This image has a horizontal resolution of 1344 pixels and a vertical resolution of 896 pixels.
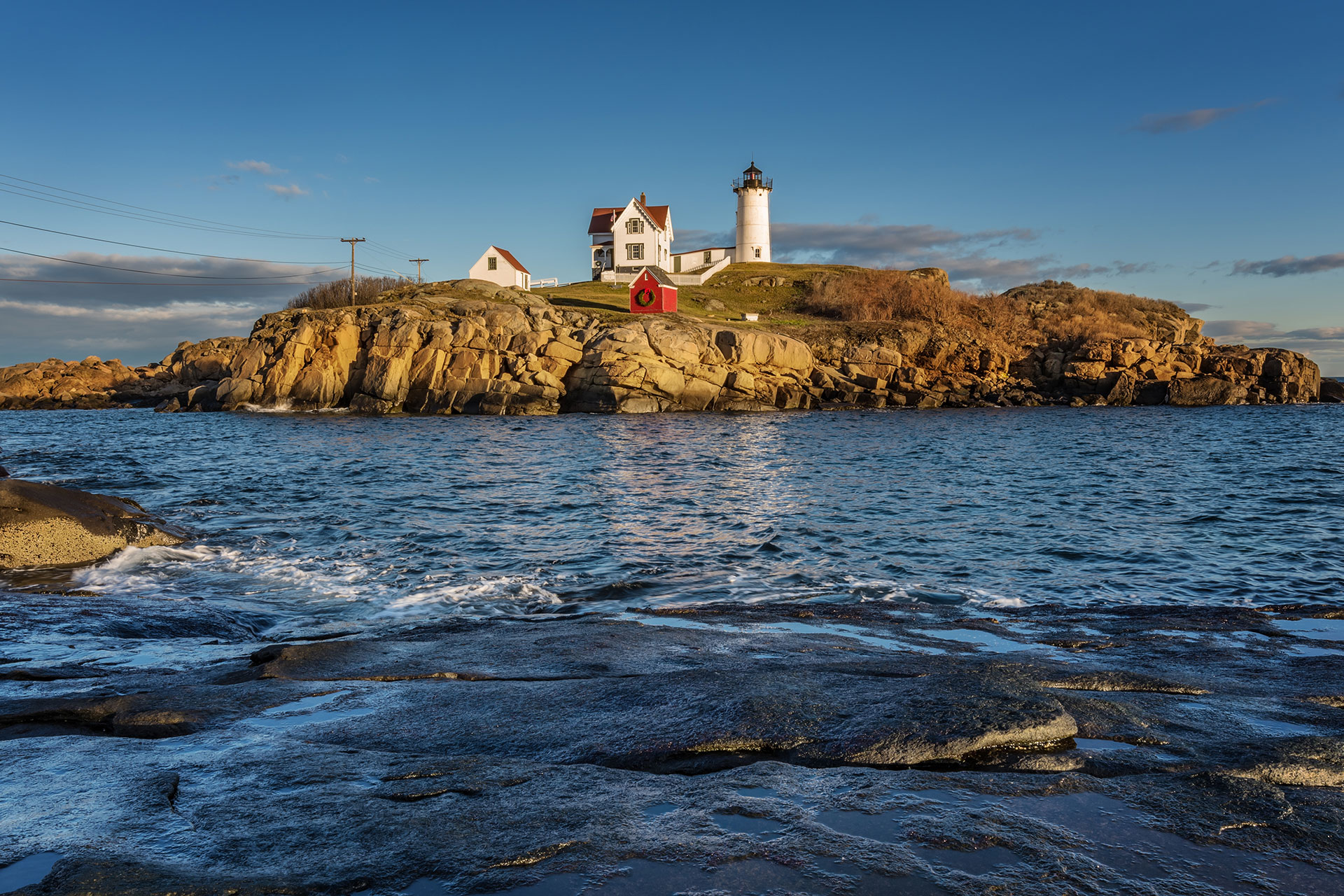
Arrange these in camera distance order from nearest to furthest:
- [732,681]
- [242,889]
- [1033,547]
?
[242,889] < [732,681] < [1033,547]

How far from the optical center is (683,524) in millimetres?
16625

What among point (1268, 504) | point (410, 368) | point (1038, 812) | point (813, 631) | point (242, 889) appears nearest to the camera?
point (242, 889)

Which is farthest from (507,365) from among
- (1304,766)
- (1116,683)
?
(1304,766)

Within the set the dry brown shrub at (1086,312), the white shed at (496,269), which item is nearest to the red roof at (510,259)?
the white shed at (496,269)

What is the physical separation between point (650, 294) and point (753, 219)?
38550 millimetres

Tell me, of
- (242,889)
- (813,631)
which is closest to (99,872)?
(242,889)

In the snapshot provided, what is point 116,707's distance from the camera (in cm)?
520

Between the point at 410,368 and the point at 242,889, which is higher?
the point at 410,368

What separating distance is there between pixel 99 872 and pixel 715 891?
2.27 meters

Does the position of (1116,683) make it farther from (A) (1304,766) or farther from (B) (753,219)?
(B) (753,219)

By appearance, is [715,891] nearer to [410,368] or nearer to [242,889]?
[242,889]

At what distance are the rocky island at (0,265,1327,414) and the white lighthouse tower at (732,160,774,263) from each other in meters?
16.3

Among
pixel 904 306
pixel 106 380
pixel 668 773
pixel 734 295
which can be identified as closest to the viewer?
pixel 668 773

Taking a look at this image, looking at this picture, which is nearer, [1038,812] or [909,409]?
[1038,812]
